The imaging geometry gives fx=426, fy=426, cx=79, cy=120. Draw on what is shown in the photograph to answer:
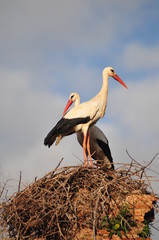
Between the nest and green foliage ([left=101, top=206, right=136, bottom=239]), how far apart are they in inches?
3.9

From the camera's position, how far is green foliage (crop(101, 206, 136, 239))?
641 cm

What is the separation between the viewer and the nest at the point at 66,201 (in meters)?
6.56

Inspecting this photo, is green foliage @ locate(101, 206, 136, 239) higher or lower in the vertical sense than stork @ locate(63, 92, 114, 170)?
lower

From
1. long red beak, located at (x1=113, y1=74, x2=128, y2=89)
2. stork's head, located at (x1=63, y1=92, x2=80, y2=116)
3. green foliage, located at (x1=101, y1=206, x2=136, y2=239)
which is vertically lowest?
green foliage, located at (x1=101, y1=206, x2=136, y2=239)

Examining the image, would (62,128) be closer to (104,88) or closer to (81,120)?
(81,120)

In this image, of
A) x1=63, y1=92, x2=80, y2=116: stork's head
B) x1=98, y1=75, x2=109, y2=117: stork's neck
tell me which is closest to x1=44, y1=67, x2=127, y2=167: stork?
x1=98, y1=75, x2=109, y2=117: stork's neck

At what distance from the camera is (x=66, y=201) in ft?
21.8

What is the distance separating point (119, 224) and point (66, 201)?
89cm

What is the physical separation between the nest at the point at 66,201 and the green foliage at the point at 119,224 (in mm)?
99

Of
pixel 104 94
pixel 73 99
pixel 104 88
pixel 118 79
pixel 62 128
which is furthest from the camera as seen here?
pixel 73 99

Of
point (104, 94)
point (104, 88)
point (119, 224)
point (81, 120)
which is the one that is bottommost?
point (119, 224)

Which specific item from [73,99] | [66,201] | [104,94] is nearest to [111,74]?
[104,94]

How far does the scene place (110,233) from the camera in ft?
21.0

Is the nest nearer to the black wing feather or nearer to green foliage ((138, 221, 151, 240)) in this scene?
green foliage ((138, 221, 151, 240))
